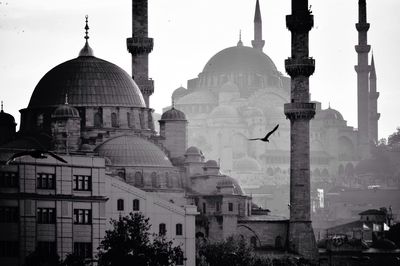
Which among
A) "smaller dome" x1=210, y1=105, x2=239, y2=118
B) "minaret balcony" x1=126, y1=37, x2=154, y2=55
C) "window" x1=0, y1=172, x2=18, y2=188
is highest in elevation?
"smaller dome" x1=210, y1=105, x2=239, y2=118

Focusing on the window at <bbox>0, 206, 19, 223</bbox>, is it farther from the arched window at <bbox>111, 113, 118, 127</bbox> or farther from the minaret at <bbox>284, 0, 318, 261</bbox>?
the minaret at <bbox>284, 0, 318, 261</bbox>

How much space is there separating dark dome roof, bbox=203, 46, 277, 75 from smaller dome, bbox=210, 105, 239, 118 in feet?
32.0

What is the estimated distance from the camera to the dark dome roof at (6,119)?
96.1 meters

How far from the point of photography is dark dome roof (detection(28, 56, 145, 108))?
97.1 meters

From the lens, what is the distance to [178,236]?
84062mm

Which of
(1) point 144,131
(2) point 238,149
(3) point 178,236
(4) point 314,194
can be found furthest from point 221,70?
(3) point 178,236

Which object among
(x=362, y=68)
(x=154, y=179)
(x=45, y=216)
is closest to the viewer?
(x=45, y=216)

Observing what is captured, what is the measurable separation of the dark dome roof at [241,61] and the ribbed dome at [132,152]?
84256 millimetres

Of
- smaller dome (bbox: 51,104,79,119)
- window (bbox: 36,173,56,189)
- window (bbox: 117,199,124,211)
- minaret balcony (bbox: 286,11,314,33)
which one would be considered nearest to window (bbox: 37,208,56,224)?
window (bbox: 36,173,56,189)

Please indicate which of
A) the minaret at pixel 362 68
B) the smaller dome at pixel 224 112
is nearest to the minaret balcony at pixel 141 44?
the minaret at pixel 362 68

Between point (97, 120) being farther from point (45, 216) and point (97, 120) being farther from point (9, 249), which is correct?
point (9, 249)

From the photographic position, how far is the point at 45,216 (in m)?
71.1

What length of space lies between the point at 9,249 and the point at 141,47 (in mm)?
34779

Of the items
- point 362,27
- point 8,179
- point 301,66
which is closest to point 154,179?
point 301,66
